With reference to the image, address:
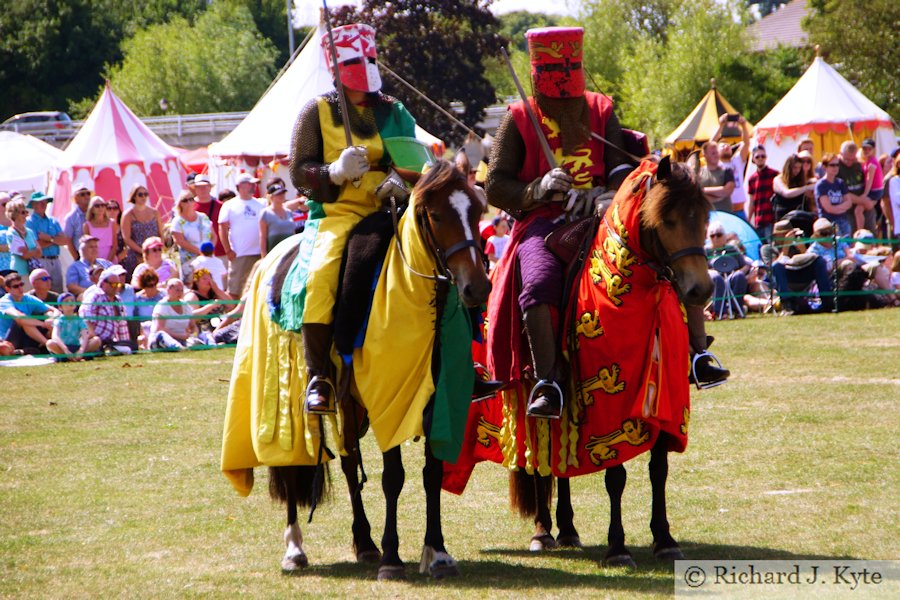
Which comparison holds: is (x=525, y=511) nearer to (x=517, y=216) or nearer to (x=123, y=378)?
(x=517, y=216)

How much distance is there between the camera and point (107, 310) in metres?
16.3

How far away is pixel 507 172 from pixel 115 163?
19.6 m

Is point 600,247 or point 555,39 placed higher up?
point 555,39

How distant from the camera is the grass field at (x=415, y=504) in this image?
6.60 m

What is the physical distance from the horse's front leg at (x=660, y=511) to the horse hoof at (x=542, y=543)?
0.76 m

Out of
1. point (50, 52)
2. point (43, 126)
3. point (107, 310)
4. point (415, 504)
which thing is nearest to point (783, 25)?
point (50, 52)

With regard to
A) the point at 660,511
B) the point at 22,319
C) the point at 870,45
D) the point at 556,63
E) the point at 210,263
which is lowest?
→ the point at 870,45

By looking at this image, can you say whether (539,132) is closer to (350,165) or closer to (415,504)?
(350,165)

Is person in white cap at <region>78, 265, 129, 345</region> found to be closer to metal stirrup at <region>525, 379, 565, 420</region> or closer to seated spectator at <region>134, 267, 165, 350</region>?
seated spectator at <region>134, 267, 165, 350</region>

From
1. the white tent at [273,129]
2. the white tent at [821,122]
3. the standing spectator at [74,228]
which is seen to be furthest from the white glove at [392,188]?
the white tent at [821,122]

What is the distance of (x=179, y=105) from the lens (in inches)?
2901

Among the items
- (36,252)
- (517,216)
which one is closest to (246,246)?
(36,252)

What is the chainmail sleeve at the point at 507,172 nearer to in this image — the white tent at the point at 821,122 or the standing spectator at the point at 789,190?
the standing spectator at the point at 789,190

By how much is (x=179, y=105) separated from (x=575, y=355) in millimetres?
69641
